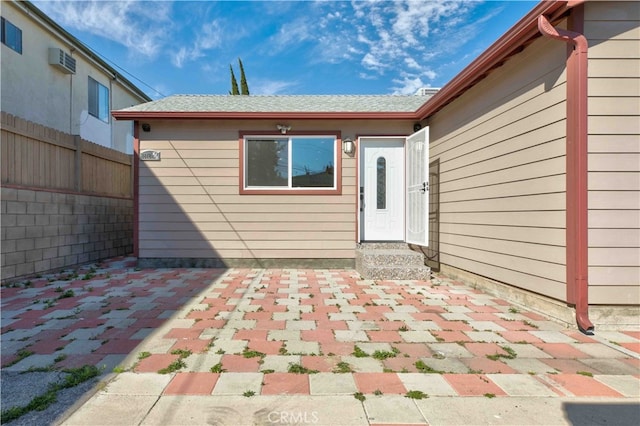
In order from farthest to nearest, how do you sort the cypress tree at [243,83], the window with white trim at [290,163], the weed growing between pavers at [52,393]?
the cypress tree at [243,83]
the window with white trim at [290,163]
the weed growing between pavers at [52,393]

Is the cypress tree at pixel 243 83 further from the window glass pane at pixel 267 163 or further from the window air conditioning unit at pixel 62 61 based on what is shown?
the window glass pane at pixel 267 163

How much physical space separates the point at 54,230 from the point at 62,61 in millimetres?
5832

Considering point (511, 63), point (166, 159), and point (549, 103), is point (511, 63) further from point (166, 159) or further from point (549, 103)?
point (166, 159)

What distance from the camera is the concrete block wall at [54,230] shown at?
438cm

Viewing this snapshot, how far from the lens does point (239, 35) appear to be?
7.81m

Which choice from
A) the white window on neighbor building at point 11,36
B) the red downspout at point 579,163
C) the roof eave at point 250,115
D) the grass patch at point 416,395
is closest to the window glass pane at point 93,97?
the white window on neighbor building at point 11,36

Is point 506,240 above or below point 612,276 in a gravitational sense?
above

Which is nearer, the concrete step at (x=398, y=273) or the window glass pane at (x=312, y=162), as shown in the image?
the concrete step at (x=398, y=273)

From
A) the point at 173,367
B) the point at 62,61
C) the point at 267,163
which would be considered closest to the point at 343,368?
the point at 173,367

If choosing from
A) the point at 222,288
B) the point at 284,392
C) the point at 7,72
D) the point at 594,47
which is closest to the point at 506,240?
the point at 594,47

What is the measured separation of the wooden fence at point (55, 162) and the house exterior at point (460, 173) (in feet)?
3.93

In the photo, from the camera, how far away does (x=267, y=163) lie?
582cm

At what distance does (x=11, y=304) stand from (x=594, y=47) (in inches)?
254

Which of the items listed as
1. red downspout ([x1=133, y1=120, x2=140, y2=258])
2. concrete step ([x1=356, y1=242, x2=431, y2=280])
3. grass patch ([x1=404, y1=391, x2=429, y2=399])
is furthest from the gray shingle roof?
grass patch ([x1=404, y1=391, x2=429, y2=399])
